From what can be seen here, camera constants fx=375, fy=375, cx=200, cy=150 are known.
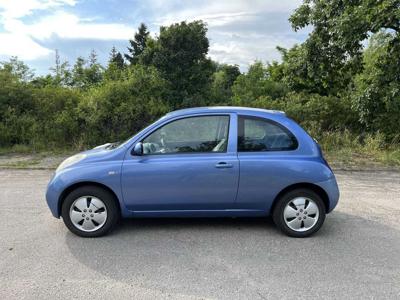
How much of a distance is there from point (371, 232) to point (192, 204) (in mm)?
2387

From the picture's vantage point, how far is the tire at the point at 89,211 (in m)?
4.64

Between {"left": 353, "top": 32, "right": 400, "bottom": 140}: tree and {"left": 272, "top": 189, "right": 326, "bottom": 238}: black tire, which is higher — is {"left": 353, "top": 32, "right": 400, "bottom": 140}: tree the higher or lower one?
the higher one

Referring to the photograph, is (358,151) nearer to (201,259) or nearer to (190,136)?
(190,136)

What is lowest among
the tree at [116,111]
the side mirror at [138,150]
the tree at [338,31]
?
the side mirror at [138,150]

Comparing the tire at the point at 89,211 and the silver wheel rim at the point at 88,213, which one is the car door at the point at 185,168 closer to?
the tire at the point at 89,211

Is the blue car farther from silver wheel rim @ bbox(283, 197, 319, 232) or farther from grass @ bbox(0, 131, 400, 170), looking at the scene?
grass @ bbox(0, 131, 400, 170)

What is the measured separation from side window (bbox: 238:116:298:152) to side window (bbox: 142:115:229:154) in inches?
8.5

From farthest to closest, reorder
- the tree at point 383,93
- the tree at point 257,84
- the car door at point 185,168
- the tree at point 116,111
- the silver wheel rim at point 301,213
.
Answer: the tree at point 257,84, the tree at point 116,111, the tree at point 383,93, the silver wheel rim at point 301,213, the car door at point 185,168

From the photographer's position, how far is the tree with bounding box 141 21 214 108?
15391mm

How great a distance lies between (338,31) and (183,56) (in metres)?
7.16

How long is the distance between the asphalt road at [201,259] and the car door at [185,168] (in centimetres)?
48

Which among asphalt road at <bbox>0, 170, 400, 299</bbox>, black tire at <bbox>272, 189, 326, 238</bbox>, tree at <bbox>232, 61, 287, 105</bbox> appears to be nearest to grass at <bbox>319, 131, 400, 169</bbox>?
asphalt road at <bbox>0, 170, 400, 299</bbox>

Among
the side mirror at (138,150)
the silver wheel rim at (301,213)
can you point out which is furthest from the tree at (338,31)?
the side mirror at (138,150)

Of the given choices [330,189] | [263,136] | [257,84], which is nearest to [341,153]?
[330,189]
